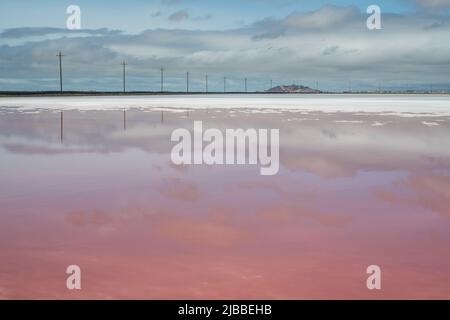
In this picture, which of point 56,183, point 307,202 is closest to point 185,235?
point 307,202

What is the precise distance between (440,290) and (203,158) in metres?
8.34

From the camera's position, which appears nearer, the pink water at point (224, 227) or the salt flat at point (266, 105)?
the pink water at point (224, 227)

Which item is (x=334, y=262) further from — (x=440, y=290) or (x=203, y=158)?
(x=203, y=158)

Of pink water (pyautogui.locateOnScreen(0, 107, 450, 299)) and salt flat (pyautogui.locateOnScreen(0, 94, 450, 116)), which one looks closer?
pink water (pyautogui.locateOnScreen(0, 107, 450, 299))

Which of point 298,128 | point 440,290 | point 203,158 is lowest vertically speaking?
point 440,290

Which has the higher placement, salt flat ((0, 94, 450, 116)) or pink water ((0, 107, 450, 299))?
salt flat ((0, 94, 450, 116))

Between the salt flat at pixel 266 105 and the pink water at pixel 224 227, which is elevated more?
the salt flat at pixel 266 105

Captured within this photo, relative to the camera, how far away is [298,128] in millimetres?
20938

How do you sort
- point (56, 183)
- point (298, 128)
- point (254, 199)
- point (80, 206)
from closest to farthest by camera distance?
point (80, 206), point (254, 199), point (56, 183), point (298, 128)

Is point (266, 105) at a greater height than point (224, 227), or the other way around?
point (266, 105)

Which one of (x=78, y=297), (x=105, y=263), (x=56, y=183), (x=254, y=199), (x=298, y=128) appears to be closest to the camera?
(x=78, y=297)

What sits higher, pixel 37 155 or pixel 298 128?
pixel 298 128

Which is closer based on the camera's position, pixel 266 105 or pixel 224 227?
pixel 224 227

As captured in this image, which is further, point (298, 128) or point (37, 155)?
point (298, 128)
